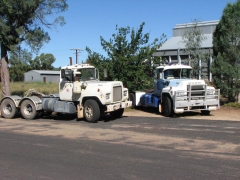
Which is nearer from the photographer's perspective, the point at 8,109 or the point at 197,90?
the point at 197,90

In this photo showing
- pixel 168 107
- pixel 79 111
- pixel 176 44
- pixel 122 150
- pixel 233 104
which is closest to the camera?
pixel 122 150

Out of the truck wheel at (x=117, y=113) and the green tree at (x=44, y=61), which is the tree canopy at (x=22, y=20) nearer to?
the truck wheel at (x=117, y=113)

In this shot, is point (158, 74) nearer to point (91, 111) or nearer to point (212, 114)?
point (212, 114)

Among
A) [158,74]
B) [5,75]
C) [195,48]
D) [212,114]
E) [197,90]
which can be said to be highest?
[195,48]

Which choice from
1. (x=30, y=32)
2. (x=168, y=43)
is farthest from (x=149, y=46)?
(x=168, y=43)

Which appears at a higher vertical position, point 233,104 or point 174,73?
point 174,73

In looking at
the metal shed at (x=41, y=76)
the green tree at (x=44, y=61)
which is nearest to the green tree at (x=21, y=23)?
the metal shed at (x=41, y=76)

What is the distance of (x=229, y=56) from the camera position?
62.0 ft

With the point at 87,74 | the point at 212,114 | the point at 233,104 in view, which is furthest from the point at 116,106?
the point at 233,104

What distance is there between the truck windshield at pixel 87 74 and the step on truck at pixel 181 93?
3.44 metres

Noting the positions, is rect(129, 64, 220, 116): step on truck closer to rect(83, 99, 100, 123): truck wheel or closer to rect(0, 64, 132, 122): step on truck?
rect(0, 64, 132, 122): step on truck

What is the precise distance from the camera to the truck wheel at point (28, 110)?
15.8 meters

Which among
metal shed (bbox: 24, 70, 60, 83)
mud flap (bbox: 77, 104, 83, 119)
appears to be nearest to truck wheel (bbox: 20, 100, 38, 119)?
mud flap (bbox: 77, 104, 83, 119)

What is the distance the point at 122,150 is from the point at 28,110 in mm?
8356
